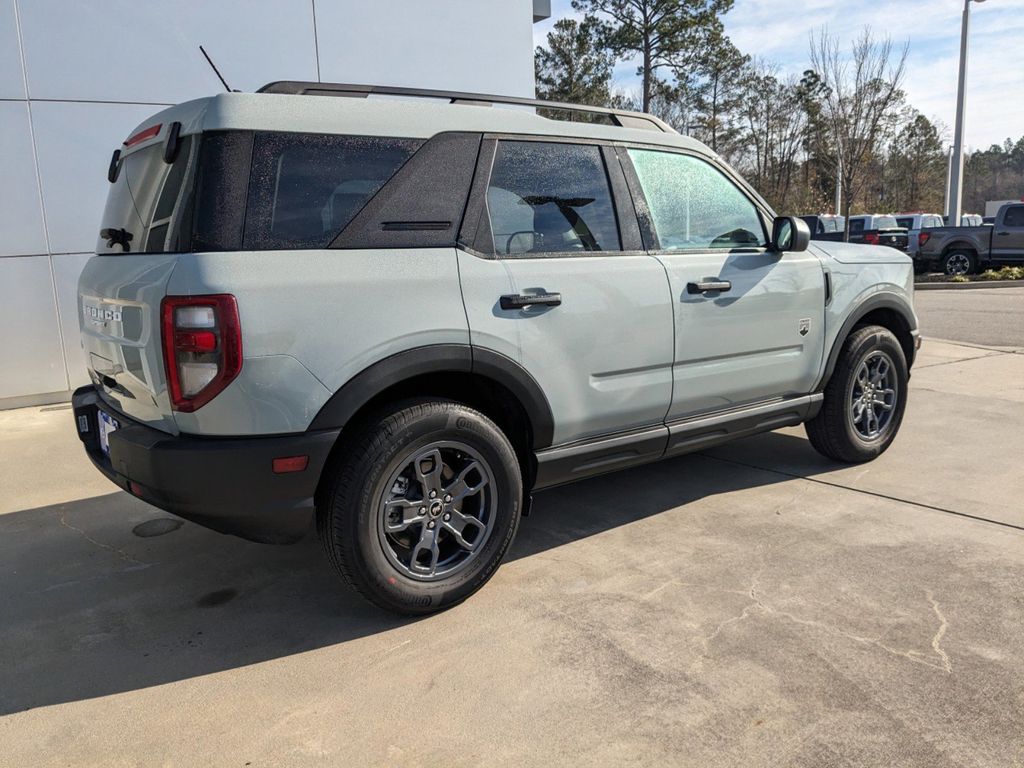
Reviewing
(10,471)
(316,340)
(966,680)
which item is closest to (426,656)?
(316,340)

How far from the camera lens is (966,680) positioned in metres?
2.62

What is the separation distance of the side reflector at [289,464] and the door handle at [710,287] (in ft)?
6.45

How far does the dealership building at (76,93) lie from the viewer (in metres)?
7.06

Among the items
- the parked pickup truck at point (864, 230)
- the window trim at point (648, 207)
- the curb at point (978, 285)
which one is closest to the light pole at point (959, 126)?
the parked pickup truck at point (864, 230)

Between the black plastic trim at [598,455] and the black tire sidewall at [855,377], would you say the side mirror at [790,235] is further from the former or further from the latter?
the black plastic trim at [598,455]

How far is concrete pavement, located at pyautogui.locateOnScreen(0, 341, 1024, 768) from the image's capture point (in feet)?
7.92

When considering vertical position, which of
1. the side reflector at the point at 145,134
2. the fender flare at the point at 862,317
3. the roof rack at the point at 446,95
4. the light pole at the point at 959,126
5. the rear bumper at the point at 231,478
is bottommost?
the rear bumper at the point at 231,478

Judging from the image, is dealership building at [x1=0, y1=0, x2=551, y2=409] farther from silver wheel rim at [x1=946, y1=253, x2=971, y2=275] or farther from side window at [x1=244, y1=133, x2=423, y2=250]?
silver wheel rim at [x1=946, y1=253, x2=971, y2=275]

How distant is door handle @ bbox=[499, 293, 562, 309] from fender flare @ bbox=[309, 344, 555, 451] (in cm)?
20

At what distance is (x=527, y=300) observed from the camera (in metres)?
3.25

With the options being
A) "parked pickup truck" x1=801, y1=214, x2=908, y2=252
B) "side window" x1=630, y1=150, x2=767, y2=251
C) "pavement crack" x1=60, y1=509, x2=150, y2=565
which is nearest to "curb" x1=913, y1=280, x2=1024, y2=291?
"parked pickup truck" x1=801, y1=214, x2=908, y2=252

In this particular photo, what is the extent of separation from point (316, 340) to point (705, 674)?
172 cm

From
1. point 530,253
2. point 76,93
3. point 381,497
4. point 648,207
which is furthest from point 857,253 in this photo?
point 76,93

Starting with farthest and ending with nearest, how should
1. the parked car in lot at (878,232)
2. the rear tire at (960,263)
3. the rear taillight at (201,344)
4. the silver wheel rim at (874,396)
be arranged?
the parked car in lot at (878,232) → the rear tire at (960,263) → the silver wheel rim at (874,396) → the rear taillight at (201,344)
